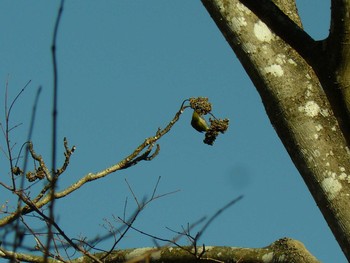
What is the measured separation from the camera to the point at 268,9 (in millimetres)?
2906

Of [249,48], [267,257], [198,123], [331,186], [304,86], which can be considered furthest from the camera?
[198,123]

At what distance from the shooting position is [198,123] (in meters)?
4.84

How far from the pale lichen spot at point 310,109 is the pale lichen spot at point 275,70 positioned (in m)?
0.20

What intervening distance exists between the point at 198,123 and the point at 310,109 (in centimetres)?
135

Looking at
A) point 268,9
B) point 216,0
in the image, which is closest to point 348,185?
point 268,9

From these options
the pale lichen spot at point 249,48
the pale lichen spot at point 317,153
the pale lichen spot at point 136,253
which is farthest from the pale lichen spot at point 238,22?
the pale lichen spot at point 136,253

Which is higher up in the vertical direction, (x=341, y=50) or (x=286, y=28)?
(x=286, y=28)

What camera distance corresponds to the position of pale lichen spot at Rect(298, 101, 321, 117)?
3.57m

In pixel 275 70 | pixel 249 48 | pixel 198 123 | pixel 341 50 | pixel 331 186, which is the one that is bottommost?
pixel 331 186

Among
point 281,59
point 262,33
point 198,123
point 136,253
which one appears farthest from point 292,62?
point 136,253

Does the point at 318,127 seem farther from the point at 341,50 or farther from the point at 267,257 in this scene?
the point at 267,257

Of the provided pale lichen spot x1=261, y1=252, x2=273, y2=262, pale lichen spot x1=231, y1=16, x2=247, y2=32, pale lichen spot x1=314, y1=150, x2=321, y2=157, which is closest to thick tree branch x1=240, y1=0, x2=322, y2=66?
pale lichen spot x1=314, y1=150, x2=321, y2=157

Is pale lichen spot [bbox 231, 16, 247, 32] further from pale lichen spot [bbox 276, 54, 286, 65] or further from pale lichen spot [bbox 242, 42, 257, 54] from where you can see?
pale lichen spot [bbox 276, 54, 286, 65]

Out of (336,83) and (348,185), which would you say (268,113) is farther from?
(336,83)
